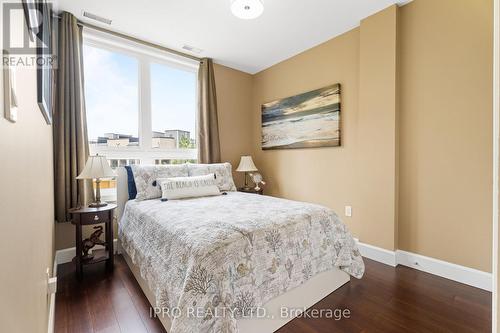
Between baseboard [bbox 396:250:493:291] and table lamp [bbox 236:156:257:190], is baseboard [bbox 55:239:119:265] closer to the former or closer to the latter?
table lamp [bbox 236:156:257:190]

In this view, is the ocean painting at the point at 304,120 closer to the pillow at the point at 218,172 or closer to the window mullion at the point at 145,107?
the pillow at the point at 218,172

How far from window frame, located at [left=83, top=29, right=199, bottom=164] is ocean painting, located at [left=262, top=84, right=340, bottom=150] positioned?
146 centimetres

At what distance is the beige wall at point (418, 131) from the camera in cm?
204

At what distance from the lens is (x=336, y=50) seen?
10.0 ft

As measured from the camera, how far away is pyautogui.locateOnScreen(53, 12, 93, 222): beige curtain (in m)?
2.46

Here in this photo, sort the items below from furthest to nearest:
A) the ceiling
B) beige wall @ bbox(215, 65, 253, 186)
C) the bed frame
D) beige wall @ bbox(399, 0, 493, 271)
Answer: beige wall @ bbox(215, 65, 253, 186), the ceiling, beige wall @ bbox(399, 0, 493, 271), the bed frame

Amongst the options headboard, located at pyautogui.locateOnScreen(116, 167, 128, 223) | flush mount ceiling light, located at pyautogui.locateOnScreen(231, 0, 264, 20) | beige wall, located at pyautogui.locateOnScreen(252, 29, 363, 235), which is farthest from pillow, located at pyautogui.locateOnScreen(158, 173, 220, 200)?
flush mount ceiling light, located at pyautogui.locateOnScreen(231, 0, 264, 20)

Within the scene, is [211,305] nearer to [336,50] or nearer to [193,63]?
[336,50]

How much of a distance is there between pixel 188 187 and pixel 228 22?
1.92 metres

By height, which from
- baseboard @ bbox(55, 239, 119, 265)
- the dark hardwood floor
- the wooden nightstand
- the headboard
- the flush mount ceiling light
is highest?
the flush mount ceiling light

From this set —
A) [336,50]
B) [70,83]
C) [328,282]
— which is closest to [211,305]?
[328,282]

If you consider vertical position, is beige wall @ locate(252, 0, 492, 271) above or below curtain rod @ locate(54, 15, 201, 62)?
below

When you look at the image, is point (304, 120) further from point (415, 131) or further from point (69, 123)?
point (69, 123)

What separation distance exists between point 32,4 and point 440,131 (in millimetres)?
2901
